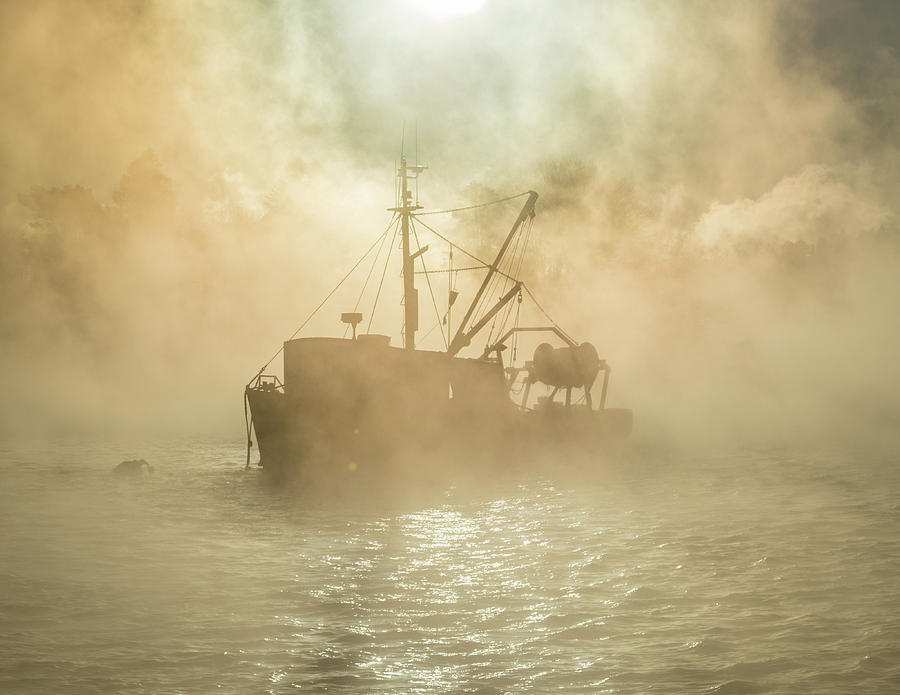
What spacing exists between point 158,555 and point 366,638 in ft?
36.1

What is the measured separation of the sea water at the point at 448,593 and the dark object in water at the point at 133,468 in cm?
768

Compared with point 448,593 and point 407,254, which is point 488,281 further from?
point 448,593

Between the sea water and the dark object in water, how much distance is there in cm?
768

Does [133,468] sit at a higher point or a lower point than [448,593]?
higher

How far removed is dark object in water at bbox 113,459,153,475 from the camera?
48594 mm

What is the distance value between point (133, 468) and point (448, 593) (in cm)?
3301

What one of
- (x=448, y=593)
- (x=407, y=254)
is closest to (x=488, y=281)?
(x=407, y=254)

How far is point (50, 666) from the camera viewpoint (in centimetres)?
1576

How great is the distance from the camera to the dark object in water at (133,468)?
4859cm

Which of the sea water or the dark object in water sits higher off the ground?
the dark object in water

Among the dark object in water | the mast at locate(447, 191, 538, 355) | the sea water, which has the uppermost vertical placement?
the mast at locate(447, 191, 538, 355)

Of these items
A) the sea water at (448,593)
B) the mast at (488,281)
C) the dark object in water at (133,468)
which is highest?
the mast at (488,281)

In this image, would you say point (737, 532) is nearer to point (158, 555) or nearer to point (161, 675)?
point (158, 555)

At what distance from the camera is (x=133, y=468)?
160 feet
